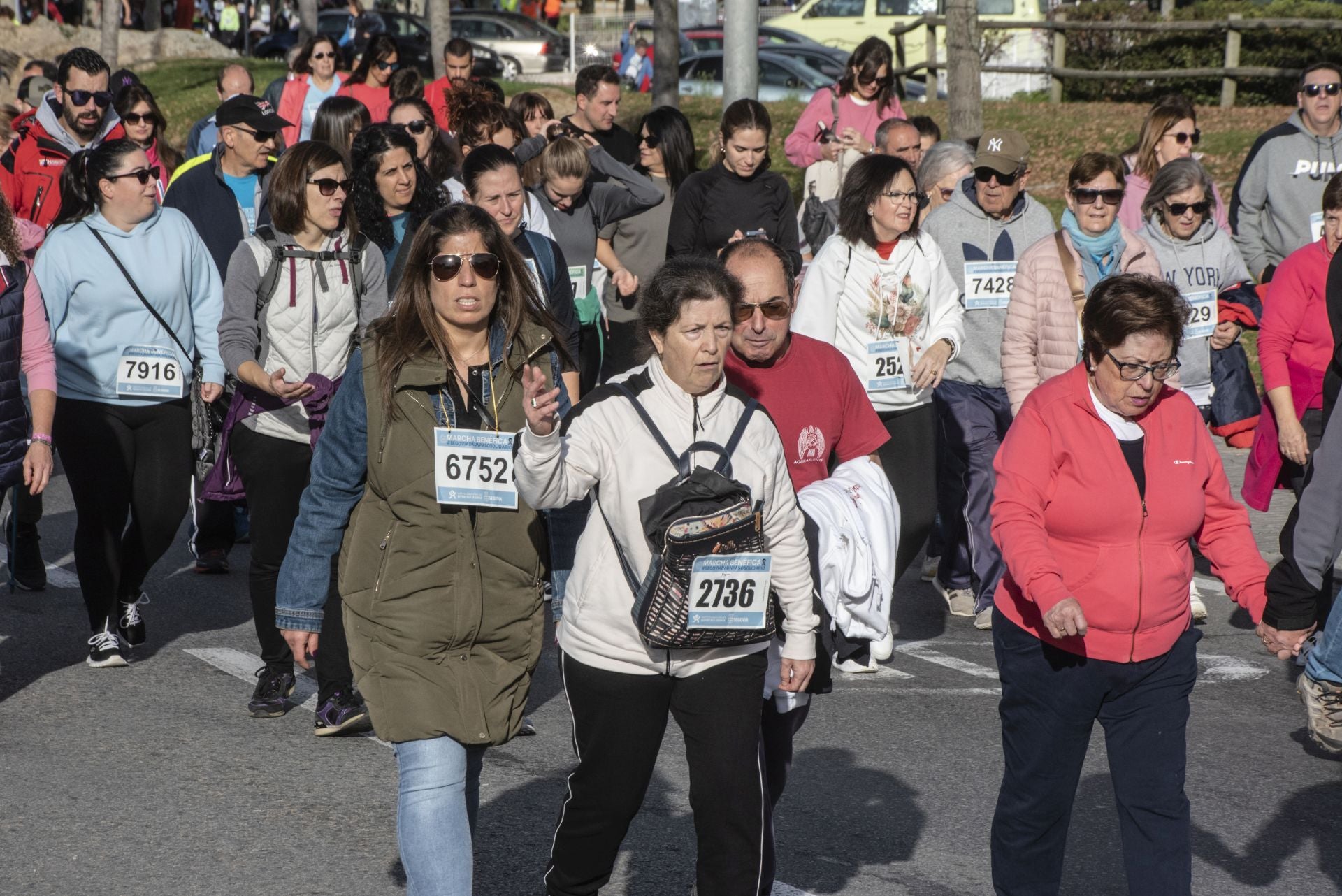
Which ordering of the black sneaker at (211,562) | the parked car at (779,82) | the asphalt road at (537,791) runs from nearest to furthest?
the asphalt road at (537,791)
the black sneaker at (211,562)
the parked car at (779,82)

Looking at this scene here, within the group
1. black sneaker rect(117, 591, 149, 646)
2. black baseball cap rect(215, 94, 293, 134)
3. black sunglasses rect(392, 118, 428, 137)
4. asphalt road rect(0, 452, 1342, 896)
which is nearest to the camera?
asphalt road rect(0, 452, 1342, 896)

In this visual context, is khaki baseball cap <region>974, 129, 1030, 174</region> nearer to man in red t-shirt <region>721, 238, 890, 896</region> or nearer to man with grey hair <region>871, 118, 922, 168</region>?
man with grey hair <region>871, 118, 922, 168</region>

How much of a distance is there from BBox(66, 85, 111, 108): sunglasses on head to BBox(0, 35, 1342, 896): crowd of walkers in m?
1.98

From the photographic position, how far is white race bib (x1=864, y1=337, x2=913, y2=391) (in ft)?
22.3

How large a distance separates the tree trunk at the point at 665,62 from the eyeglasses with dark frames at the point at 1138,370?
15067 mm

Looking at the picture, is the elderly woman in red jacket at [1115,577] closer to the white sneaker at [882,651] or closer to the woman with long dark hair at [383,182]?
the white sneaker at [882,651]

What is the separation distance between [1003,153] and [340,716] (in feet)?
12.8

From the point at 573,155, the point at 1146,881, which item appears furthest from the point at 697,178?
the point at 1146,881

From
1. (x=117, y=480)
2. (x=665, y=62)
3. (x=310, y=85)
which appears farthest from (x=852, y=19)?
(x=117, y=480)

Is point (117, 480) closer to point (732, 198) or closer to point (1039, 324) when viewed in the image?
point (1039, 324)

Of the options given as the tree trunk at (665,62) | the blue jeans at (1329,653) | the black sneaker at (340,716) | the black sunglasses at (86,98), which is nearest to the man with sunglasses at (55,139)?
the black sunglasses at (86,98)

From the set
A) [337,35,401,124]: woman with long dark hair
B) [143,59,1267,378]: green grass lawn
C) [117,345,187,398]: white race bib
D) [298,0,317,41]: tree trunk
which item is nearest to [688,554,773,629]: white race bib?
[117,345,187,398]: white race bib

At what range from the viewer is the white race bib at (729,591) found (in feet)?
12.3

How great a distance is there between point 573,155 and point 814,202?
2.43m
